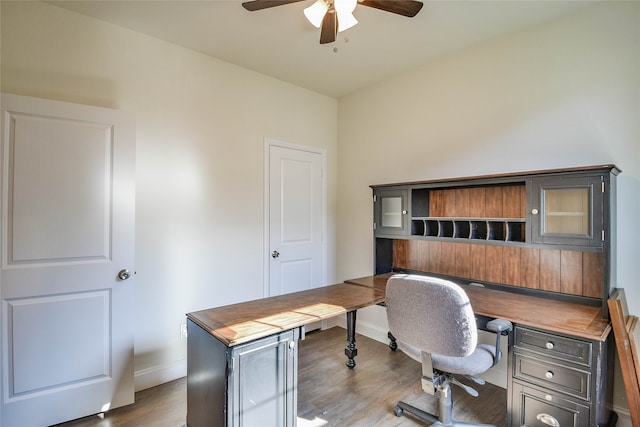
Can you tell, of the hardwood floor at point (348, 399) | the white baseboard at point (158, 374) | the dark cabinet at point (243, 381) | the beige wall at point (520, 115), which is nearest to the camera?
the dark cabinet at point (243, 381)

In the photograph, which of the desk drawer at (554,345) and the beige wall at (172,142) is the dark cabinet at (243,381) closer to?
the beige wall at (172,142)

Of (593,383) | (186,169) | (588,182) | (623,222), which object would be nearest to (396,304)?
(593,383)

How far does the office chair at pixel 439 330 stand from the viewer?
63.2 inches

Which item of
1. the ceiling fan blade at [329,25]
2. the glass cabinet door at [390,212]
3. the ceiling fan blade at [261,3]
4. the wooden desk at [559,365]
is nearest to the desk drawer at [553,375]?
the wooden desk at [559,365]

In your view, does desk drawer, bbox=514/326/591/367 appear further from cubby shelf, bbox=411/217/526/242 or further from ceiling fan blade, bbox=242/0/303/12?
ceiling fan blade, bbox=242/0/303/12

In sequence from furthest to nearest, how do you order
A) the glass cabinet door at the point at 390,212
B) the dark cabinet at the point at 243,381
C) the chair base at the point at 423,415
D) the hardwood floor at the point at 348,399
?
the glass cabinet door at the point at 390,212, the hardwood floor at the point at 348,399, the chair base at the point at 423,415, the dark cabinet at the point at 243,381

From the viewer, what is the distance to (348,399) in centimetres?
230

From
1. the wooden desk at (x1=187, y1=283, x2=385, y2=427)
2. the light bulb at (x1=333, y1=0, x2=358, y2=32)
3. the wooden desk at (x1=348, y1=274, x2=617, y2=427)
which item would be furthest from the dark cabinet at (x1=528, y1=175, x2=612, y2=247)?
the light bulb at (x1=333, y1=0, x2=358, y2=32)

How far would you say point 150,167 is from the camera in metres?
2.49

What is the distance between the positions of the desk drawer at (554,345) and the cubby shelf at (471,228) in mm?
702

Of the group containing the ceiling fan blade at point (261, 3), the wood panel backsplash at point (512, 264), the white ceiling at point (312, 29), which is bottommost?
the wood panel backsplash at point (512, 264)

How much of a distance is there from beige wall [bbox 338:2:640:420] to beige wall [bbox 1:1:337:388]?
118cm

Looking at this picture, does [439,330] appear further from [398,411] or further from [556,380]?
[398,411]

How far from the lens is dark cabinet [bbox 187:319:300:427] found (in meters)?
1.51
